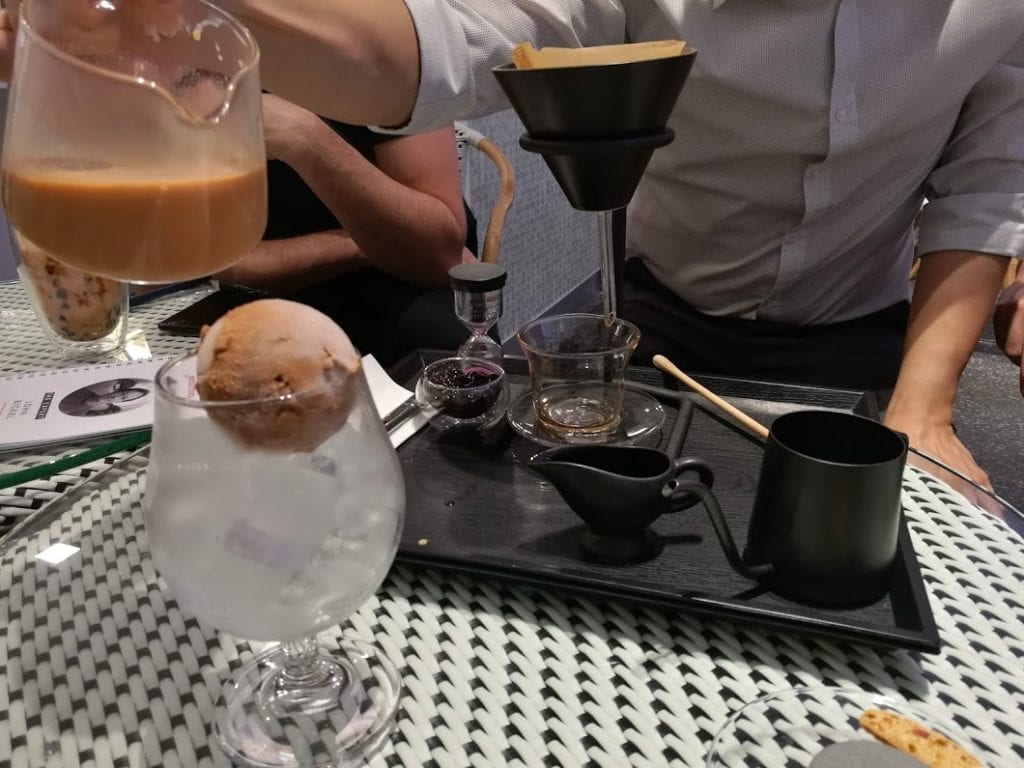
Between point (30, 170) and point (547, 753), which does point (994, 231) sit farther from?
point (30, 170)

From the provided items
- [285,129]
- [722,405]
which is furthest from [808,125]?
[285,129]

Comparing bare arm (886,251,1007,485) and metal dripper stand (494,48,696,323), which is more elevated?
metal dripper stand (494,48,696,323)

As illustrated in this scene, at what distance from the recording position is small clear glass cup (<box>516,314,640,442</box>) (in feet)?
2.97

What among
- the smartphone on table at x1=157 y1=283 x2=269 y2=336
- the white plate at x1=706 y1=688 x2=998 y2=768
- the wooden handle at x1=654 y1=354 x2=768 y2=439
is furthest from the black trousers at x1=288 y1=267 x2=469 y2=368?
the white plate at x1=706 y1=688 x2=998 y2=768

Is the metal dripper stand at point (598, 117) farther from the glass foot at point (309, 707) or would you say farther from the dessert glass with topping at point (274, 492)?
the glass foot at point (309, 707)

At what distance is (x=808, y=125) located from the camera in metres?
1.16

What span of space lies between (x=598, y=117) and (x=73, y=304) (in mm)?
719

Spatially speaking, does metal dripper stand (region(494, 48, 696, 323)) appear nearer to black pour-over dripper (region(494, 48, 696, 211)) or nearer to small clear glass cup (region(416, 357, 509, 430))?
black pour-over dripper (region(494, 48, 696, 211))

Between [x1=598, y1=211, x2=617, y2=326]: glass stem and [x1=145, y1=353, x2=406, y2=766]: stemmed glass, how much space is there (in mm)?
466

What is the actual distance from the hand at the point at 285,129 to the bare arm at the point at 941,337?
1.01 meters

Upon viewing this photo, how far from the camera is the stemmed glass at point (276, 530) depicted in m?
0.44

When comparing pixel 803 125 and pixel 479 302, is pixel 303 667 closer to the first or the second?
pixel 479 302

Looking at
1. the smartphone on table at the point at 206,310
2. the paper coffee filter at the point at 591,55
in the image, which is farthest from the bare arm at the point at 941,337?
the smartphone on table at the point at 206,310

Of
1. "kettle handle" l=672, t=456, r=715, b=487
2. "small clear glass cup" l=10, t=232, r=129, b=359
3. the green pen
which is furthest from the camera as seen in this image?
"small clear glass cup" l=10, t=232, r=129, b=359
